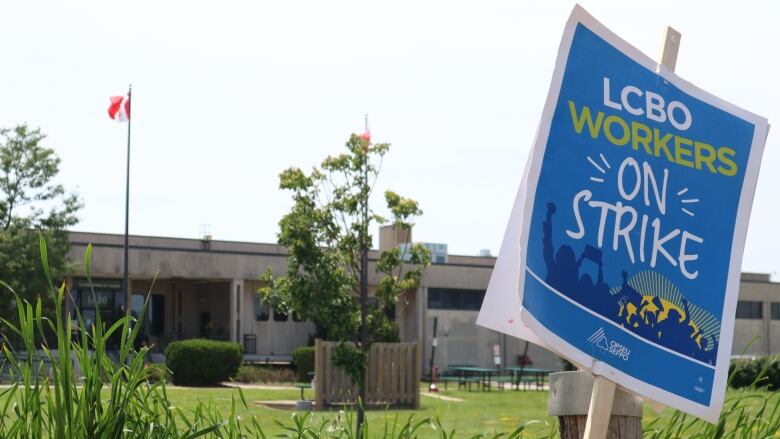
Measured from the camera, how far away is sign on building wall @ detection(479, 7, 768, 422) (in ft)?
11.6

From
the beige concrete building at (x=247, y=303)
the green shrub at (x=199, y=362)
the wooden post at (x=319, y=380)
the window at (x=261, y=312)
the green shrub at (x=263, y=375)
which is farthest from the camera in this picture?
the window at (x=261, y=312)

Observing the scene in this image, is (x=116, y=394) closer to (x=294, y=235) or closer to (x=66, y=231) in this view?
(x=294, y=235)

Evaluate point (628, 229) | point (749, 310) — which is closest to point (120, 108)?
point (749, 310)

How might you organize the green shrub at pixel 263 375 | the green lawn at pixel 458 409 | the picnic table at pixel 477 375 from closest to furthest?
the green lawn at pixel 458 409
the picnic table at pixel 477 375
the green shrub at pixel 263 375

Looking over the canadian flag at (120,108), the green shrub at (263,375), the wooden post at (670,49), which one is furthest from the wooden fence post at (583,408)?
the canadian flag at (120,108)

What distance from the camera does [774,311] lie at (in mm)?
54969

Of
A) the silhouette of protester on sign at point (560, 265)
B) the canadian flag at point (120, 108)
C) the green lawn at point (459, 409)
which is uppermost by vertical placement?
the canadian flag at point (120, 108)

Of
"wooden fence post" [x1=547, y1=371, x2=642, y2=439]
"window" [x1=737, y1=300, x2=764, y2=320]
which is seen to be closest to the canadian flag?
"window" [x1=737, y1=300, x2=764, y2=320]

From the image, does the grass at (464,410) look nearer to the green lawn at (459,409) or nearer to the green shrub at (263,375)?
the green lawn at (459,409)

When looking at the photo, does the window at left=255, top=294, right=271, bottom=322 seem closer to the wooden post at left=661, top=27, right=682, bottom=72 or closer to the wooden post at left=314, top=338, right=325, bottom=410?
the wooden post at left=314, top=338, right=325, bottom=410

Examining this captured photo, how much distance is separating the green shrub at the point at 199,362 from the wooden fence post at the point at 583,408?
89.4ft

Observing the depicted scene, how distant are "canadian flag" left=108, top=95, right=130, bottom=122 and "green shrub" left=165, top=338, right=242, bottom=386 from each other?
27.6ft

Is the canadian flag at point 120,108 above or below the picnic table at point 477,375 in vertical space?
above

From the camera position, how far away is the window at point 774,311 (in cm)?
5465
